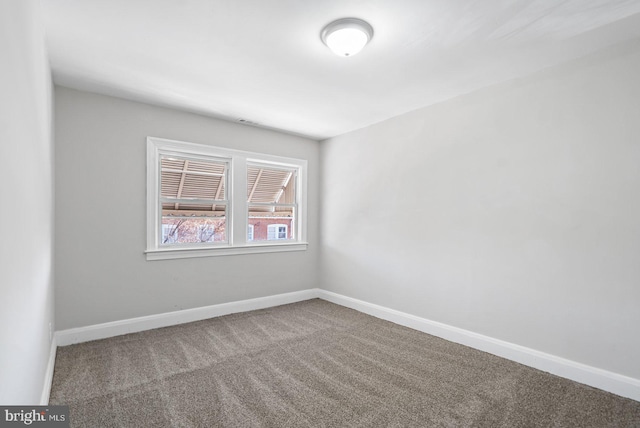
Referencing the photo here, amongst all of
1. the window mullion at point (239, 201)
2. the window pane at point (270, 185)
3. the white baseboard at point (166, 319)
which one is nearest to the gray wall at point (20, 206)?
the white baseboard at point (166, 319)

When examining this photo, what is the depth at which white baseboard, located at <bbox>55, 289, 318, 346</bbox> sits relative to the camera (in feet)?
10.4

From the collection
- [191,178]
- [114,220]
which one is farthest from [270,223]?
[114,220]

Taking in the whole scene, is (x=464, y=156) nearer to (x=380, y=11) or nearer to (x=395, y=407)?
(x=380, y=11)

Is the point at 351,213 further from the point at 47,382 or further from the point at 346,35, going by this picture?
the point at 47,382

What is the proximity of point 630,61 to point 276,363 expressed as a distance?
3614mm

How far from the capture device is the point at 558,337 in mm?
2652

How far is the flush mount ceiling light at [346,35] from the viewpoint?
6.92 feet

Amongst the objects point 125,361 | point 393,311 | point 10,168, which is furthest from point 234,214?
point 10,168

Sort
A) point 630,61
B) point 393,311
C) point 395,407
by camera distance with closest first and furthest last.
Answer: point 395,407 → point 630,61 → point 393,311

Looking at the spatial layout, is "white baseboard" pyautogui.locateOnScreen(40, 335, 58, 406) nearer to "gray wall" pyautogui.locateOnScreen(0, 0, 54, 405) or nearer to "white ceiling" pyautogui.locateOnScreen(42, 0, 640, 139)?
"gray wall" pyautogui.locateOnScreen(0, 0, 54, 405)

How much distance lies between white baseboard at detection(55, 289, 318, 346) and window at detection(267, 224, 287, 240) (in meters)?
0.86

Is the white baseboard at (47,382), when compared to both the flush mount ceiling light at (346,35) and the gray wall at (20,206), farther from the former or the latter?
the flush mount ceiling light at (346,35)

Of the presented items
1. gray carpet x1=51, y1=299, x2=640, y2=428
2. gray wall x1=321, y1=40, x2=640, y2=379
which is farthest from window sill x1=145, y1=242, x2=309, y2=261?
gray wall x1=321, y1=40, x2=640, y2=379
